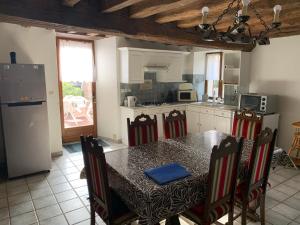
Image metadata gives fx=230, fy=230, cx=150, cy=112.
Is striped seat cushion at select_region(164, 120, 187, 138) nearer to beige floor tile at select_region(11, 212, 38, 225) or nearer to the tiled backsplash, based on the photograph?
beige floor tile at select_region(11, 212, 38, 225)

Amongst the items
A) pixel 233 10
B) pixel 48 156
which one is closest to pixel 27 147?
pixel 48 156

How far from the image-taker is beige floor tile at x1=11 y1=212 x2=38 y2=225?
247cm

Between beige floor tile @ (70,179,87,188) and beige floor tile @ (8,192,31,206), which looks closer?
beige floor tile @ (8,192,31,206)

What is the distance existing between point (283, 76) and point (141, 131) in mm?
3165

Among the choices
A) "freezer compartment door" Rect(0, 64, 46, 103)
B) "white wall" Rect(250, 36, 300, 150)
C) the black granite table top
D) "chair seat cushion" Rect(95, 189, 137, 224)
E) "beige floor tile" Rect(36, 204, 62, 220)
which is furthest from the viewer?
"white wall" Rect(250, 36, 300, 150)

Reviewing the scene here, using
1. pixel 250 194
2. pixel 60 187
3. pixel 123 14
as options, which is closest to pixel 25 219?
pixel 60 187

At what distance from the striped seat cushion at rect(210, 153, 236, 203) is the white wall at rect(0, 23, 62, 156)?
348 centimetres

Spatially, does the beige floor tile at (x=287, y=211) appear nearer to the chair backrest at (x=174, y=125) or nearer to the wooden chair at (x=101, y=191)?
the chair backrest at (x=174, y=125)

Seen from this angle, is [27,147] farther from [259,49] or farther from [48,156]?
[259,49]

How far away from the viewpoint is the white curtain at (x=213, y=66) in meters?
5.46

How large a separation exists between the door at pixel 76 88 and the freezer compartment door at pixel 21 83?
1.52 metres

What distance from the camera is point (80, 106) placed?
17.7 ft

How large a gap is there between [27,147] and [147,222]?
268 cm

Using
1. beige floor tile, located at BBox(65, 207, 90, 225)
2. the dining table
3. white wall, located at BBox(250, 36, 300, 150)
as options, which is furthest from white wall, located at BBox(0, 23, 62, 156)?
white wall, located at BBox(250, 36, 300, 150)
